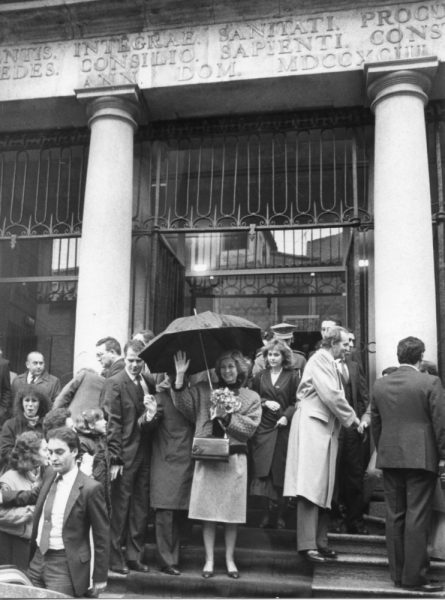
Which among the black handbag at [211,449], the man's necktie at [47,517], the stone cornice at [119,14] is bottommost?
the man's necktie at [47,517]

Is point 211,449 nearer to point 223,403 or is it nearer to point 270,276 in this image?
point 223,403

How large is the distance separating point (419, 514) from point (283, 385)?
5.87 feet

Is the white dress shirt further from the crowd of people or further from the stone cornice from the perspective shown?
the stone cornice

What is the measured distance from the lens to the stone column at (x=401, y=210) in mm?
8320

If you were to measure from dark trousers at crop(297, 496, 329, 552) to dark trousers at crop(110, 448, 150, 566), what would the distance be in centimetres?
136

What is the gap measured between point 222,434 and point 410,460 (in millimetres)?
1548

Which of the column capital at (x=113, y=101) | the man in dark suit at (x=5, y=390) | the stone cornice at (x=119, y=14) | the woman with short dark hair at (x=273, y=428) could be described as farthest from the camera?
the column capital at (x=113, y=101)

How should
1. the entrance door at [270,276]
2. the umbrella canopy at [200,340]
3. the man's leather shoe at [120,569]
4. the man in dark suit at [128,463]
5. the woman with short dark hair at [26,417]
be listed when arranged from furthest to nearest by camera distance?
the entrance door at [270,276]
the woman with short dark hair at [26,417]
the man in dark suit at [128,463]
the man's leather shoe at [120,569]
the umbrella canopy at [200,340]

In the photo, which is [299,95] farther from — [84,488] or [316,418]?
[84,488]

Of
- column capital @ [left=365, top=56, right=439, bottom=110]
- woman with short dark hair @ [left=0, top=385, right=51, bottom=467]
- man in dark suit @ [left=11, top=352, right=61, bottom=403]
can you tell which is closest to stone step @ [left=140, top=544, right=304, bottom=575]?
woman with short dark hair @ [left=0, top=385, right=51, bottom=467]

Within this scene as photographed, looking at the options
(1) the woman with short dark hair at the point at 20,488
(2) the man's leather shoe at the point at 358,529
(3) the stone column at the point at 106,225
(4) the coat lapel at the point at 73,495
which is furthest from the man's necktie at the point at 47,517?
(3) the stone column at the point at 106,225

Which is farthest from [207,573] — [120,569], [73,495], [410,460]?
[73,495]

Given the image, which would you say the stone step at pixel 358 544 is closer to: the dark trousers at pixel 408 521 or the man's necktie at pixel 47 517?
the dark trousers at pixel 408 521

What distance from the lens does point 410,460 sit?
6012 millimetres
